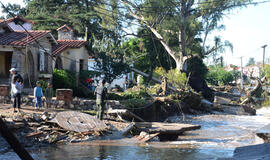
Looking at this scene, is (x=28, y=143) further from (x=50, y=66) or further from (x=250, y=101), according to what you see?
(x=250, y=101)

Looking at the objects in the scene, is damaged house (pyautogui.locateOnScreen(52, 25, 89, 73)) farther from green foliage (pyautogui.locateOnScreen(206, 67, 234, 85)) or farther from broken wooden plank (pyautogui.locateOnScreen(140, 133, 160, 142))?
green foliage (pyautogui.locateOnScreen(206, 67, 234, 85))

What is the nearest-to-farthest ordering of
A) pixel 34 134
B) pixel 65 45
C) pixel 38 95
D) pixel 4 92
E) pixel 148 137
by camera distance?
pixel 34 134 → pixel 148 137 → pixel 38 95 → pixel 4 92 → pixel 65 45

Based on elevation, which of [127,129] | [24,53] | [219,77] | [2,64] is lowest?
[127,129]

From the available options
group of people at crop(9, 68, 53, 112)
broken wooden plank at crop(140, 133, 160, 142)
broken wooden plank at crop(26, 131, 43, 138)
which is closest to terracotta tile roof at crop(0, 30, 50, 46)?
group of people at crop(9, 68, 53, 112)

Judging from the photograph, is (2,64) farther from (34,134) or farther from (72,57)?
(34,134)

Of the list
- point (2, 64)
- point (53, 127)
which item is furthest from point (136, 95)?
point (53, 127)

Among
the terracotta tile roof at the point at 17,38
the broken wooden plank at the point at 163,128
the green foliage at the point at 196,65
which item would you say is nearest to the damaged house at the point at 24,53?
the terracotta tile roof at the point at 17,38

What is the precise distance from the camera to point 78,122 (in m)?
13.9

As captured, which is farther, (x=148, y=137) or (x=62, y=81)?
(x=62, y=81)

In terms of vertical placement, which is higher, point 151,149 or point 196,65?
point 196,65

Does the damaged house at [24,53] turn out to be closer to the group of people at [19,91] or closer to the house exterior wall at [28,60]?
the house exterior wall at [28,60]

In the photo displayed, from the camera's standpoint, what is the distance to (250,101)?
35.7m

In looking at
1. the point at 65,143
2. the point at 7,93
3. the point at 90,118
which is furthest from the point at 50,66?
the point at 65,143

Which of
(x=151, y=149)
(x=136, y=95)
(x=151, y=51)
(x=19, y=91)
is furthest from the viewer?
(x=151, y=51)
